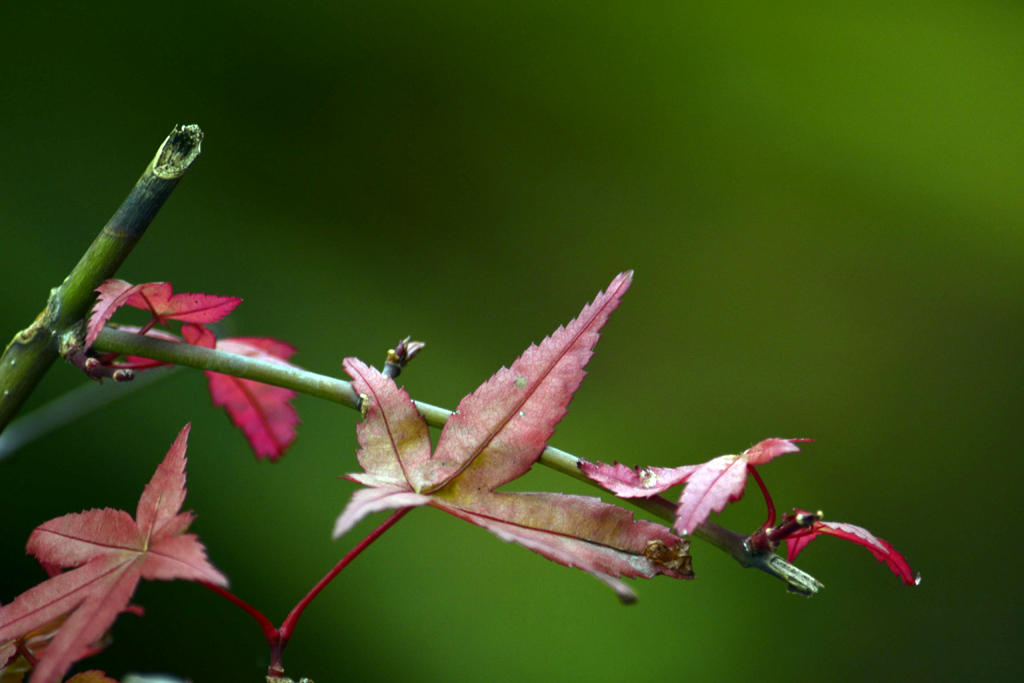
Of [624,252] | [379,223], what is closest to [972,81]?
[624,252]

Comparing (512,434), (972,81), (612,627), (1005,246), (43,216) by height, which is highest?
(972,81)

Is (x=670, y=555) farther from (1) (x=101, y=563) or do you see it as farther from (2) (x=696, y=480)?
(1) (x=101, y=563)

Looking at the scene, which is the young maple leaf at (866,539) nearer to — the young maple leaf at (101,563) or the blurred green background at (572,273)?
the young maple leaf at (101,563)

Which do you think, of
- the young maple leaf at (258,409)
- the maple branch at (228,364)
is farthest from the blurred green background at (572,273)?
the maple branch at (228,364)

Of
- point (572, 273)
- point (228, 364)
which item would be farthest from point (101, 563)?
point (572, 273)

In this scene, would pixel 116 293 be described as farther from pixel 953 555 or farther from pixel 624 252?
pixel 953 555

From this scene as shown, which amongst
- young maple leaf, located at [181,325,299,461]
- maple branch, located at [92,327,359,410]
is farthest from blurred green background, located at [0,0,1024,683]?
maple branch, located at [92,327,359,410]

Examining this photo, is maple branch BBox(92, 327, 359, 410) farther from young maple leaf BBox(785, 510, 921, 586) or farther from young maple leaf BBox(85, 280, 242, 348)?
young maple leaf BBox(785, 510, 921, 586)
